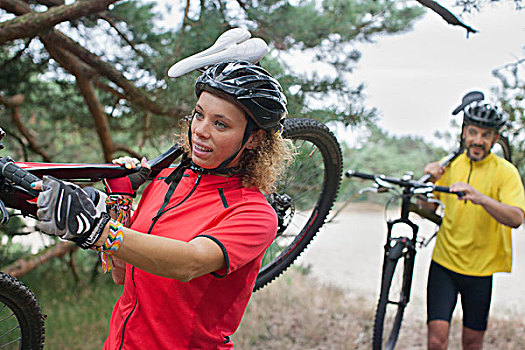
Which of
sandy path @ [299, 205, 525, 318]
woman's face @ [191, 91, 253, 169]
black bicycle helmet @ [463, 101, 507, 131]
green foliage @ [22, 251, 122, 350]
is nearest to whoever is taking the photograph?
woman's face @ [191, 91, 253, 169]

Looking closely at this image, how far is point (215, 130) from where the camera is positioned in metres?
1.43

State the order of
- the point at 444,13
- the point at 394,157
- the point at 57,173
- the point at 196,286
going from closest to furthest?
the point at 196,286 < the point at 57,173 < the point at 444,13 < the point at 394,157

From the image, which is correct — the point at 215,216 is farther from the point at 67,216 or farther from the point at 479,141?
the point at 479,141

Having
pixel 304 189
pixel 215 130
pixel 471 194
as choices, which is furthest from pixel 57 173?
pixel 471 194

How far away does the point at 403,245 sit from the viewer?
3.28 meters

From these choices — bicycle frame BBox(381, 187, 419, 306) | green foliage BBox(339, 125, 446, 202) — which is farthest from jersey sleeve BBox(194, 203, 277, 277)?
green foliage BBox(339, 125, 446, 202)

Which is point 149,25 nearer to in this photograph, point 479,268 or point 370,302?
point 479,268

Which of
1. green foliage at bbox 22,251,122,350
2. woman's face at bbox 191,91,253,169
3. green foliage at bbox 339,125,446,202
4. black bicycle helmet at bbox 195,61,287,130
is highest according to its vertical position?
green foliage at bbox 339,125,446,202

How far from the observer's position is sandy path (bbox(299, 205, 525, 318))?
7.54 metres

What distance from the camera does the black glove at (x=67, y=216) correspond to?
1.01 metres

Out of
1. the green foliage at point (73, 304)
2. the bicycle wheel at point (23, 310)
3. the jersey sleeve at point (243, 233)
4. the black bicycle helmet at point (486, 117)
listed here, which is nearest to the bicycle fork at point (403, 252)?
the black bicycle helmet at point (486, 117)

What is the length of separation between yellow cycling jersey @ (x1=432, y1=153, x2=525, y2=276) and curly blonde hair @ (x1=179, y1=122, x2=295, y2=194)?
1.99 m

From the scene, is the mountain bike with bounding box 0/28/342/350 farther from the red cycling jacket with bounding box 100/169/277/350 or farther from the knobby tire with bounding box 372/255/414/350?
the knobby tire with bounding box 372/255/414/350

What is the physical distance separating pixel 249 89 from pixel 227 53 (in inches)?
10.5
